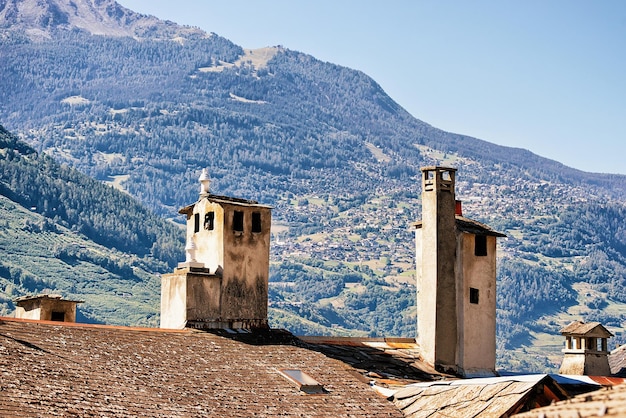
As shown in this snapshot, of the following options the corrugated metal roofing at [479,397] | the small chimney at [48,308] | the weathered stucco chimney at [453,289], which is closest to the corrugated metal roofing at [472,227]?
the weathered stucco chimney at [453,289]

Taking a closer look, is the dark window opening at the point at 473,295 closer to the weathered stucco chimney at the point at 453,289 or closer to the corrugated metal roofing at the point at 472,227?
the weathered stucco chimney at the point at 453,289

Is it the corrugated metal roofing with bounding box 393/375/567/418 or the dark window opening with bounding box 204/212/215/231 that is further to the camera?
the dark window opening with bounding box 204/212/215/231

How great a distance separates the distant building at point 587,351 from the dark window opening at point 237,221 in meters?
14.8

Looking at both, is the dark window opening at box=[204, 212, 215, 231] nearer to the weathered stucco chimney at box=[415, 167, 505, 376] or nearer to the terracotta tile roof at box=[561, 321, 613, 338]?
the weathered stucco chimney at box=[415, 167, 505, 376]

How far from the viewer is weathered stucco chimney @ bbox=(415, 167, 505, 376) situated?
45188 millimetres

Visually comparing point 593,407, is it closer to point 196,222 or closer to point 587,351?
point 196,222

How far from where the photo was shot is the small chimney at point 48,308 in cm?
4325

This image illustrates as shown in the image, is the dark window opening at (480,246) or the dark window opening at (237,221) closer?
the dark window opening at (237,221)

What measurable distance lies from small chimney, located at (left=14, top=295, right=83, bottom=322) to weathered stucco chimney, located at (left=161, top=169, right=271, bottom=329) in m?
3.03

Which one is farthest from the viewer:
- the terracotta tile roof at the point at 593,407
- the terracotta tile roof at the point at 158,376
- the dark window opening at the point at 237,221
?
the dark window opening at the point at 237,221

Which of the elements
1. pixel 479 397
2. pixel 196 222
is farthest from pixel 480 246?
pixel 479 397

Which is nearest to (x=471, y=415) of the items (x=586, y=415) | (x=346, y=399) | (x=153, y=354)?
(x=346, y=399)

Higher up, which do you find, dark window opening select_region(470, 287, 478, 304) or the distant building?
dark window opening select_region(470, 287, 478, 304)

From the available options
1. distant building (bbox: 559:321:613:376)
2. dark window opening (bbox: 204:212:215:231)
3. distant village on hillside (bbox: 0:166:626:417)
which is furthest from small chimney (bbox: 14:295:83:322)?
distant building (bbox: 559:321:613:376)
